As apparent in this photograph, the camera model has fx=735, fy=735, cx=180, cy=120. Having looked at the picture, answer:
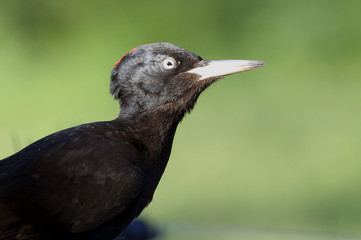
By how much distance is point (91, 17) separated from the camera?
279 inches

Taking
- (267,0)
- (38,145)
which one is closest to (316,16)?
(267,0)

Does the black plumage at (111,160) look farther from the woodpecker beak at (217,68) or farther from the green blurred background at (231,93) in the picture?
the green blurred background at (231,93)

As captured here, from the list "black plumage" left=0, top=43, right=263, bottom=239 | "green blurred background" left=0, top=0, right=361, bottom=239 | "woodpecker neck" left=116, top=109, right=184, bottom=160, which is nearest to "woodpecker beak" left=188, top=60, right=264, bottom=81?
"black plumage" left=0, top=43, right=263, bottom=239

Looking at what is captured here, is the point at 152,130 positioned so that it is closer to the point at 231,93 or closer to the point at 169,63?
the point at 169,63

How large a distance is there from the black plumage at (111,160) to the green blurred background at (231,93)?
6.46 feet

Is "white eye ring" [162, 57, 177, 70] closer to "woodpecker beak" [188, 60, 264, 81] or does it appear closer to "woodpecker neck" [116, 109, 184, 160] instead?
"woodpecker beak" [188, 60, 264, 81]

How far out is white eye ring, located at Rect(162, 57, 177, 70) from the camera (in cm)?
341

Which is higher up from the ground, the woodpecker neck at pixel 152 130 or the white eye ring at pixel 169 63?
the white eye ring at pixel 169 63

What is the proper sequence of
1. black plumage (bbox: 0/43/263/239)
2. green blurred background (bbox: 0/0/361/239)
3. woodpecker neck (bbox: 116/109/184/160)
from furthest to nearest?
green blurred background (bbox: 0/0/361/239)
woodpecker neck (bbox: 116/109/184/160)
black plumage (bbox: 0/43/263/239)

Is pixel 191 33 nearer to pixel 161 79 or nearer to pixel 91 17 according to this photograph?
pixel 91 17

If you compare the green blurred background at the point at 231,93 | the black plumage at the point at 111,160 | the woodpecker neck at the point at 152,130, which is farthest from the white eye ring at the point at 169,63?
the green blurred background at the point at 231,93

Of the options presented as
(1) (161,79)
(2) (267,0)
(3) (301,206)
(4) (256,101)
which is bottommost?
(3) (301,206)

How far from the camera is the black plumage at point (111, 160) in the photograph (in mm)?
3021

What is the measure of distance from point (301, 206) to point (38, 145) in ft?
9.16
